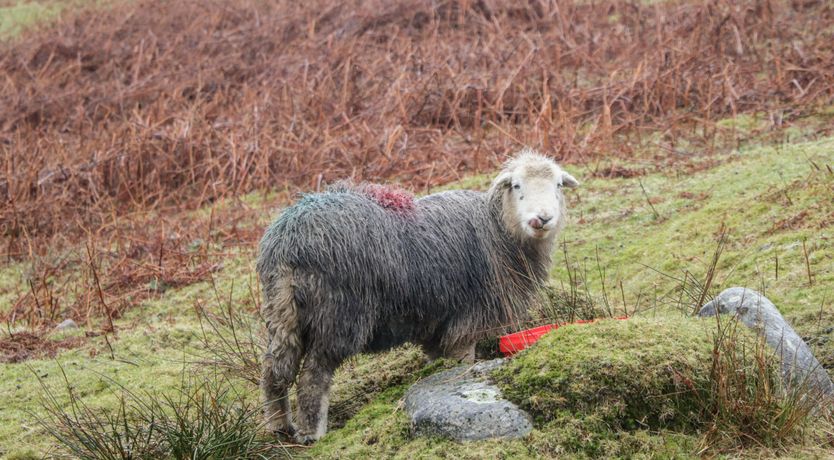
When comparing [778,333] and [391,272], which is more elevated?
[391,272]

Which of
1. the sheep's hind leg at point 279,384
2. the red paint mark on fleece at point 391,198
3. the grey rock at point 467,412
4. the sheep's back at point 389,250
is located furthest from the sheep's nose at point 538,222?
the sheep's hind leg at point 279,384

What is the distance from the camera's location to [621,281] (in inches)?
251

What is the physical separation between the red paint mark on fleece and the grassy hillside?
120 cm

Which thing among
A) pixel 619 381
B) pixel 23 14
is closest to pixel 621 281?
pixel 619 381

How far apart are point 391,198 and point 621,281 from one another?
1822 millimetres

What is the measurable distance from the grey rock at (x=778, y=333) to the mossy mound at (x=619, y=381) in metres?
0.42

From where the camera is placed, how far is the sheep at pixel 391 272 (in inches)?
218

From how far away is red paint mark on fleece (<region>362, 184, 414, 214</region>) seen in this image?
20.0ft

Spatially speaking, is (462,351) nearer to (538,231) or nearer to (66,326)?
(538,231)

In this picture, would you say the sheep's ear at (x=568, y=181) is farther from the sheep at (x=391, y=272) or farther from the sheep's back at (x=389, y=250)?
the sheep's back at (x=389, y=250)

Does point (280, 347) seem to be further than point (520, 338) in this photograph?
No

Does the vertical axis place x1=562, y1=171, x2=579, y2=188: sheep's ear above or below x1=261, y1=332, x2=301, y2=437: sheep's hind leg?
above

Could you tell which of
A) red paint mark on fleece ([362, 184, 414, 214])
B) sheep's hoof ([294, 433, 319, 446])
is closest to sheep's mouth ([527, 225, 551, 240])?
A: red paint mark on fleece ([362, 184, 414, 214])

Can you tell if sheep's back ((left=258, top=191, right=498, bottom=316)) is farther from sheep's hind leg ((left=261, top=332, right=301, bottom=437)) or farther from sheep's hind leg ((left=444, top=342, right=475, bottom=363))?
sheep's hind leg ((left=261, top=332, right=301, bottom=437))
